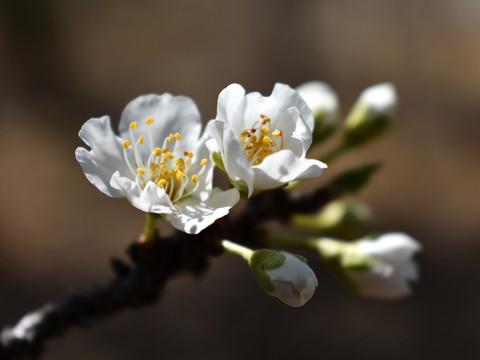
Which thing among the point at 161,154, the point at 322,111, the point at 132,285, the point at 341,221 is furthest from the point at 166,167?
the point at 341,221

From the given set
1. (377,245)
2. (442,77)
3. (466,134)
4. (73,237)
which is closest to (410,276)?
(377,245)

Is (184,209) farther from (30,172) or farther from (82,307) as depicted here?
(30,172)

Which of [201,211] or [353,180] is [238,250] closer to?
[201,211]

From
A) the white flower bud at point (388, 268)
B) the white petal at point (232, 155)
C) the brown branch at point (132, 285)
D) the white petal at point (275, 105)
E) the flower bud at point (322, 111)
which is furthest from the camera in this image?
the flower bud at point (322, 111)

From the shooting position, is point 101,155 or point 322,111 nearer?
point 101,155

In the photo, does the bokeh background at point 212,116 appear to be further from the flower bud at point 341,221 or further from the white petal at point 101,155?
the white petal at point 101,155

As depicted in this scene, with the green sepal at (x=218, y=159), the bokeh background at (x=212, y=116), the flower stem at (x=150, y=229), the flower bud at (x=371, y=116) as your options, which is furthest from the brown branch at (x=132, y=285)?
the bokeh background at (x=212, y=116)
